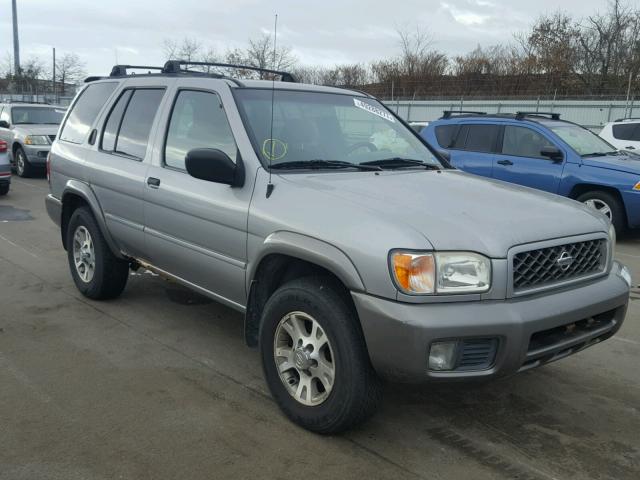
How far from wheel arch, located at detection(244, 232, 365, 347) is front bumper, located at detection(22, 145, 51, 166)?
11.9 metres

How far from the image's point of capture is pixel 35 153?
13.9 m

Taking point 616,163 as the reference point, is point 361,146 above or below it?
above

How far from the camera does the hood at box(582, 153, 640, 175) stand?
846 cm

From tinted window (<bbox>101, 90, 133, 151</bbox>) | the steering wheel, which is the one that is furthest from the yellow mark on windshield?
tinted window (<bbox>101, 90, 133, 151</bbox>)

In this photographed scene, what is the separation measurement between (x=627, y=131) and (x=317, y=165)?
1156cm

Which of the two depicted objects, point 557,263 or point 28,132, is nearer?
point 557,263

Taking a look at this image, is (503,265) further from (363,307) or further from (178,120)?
(178,120)

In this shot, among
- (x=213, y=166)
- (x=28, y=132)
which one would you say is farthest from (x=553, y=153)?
(x=28, y=132)

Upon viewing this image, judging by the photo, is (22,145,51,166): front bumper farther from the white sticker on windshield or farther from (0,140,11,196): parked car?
the white sticker on windshield

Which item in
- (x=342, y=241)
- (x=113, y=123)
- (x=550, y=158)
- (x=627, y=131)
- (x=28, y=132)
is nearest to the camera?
(x=342, y=241)

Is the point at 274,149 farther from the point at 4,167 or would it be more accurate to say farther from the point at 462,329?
the point at 4,167

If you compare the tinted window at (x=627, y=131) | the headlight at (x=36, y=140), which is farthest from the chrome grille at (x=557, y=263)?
the headlight at (x=36, y=140)

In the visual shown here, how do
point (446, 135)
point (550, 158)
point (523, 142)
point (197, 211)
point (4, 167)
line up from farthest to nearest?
point (4, 167) → point (446, 135) → point (523, 142) → point (550, 158) → point (197, 211)

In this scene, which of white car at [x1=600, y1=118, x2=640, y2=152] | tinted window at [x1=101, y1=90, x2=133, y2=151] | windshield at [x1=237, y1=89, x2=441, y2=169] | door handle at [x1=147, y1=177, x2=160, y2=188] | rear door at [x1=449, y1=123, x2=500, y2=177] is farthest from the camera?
white car at [x1=600, y1=118, x2=640, y2=152]
